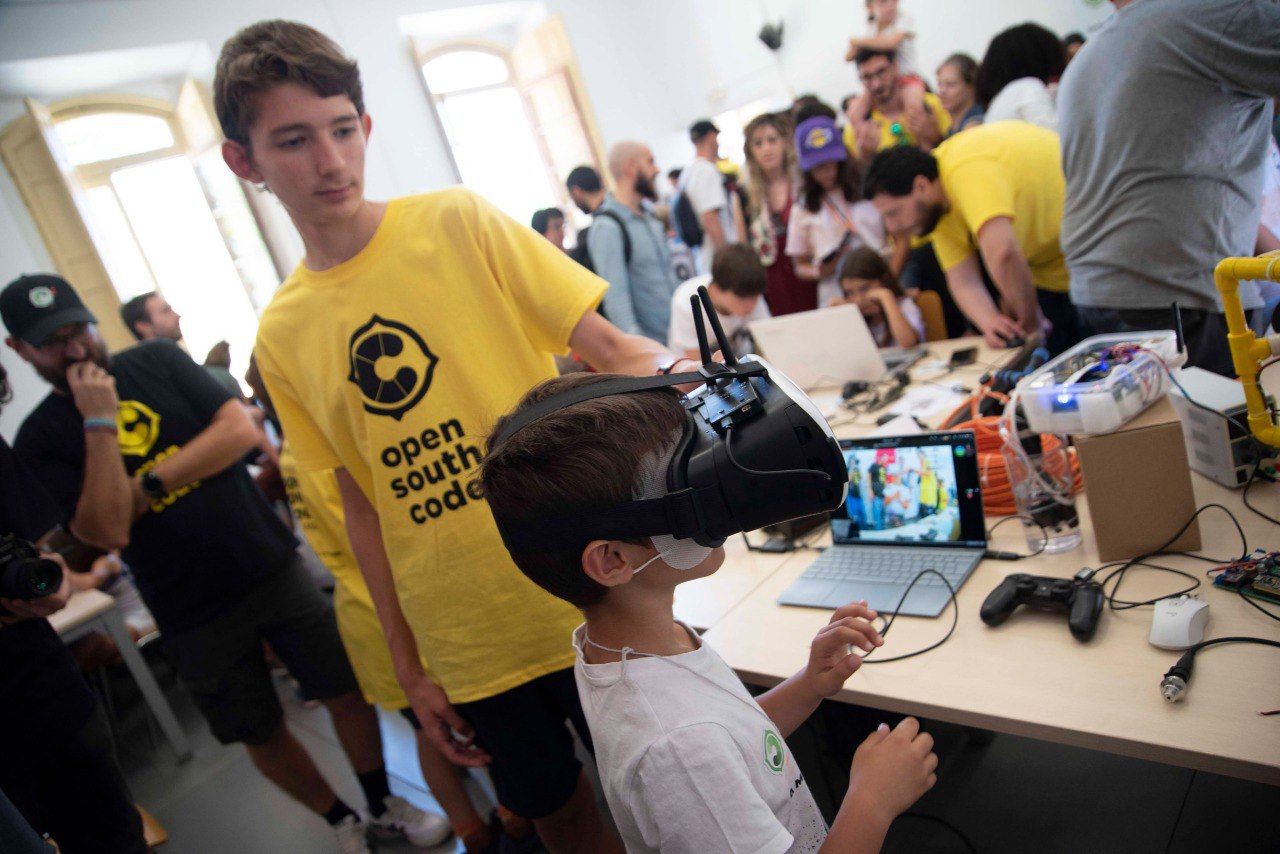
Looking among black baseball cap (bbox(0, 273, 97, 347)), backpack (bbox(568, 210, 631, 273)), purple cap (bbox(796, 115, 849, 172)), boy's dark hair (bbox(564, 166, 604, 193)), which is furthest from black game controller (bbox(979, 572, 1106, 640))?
boy's dark hair (bbox(564, 166, 604, 193))

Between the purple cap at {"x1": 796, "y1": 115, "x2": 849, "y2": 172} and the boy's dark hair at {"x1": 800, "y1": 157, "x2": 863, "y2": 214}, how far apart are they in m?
0.06

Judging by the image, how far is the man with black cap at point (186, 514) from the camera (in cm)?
210

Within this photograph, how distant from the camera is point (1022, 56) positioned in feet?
10.7

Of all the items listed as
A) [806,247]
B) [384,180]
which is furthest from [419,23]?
[806,247]

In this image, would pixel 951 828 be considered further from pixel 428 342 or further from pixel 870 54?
pixel 870 54

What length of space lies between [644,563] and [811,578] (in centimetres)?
74

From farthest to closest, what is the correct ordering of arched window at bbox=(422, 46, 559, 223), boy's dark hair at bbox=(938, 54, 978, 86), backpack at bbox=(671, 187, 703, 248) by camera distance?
arched window at bbox=(422, 46, 559, 223) < backpack at bbox=(671, 187, 703, 248) < boy's dark hair at bbox=(938, 54, 978, 86)

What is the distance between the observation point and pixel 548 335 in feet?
4.21

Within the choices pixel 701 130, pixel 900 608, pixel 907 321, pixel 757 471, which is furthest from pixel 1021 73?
pixel 757 471

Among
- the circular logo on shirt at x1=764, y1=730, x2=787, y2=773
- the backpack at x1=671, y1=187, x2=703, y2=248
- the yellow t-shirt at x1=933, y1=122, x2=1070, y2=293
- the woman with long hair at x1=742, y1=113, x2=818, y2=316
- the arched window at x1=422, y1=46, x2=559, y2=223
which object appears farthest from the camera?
the arched window at x1=422, y1=46, x2=559, y2=223

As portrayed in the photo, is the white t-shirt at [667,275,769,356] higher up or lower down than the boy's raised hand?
higher up

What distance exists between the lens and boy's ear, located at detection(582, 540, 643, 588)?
90 centimetres

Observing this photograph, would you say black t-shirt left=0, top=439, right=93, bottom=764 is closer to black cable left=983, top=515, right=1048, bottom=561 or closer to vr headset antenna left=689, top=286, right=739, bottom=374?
vr headset antenna left=689, top=286, right=739, bottom=374

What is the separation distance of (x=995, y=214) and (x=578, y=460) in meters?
2.01
